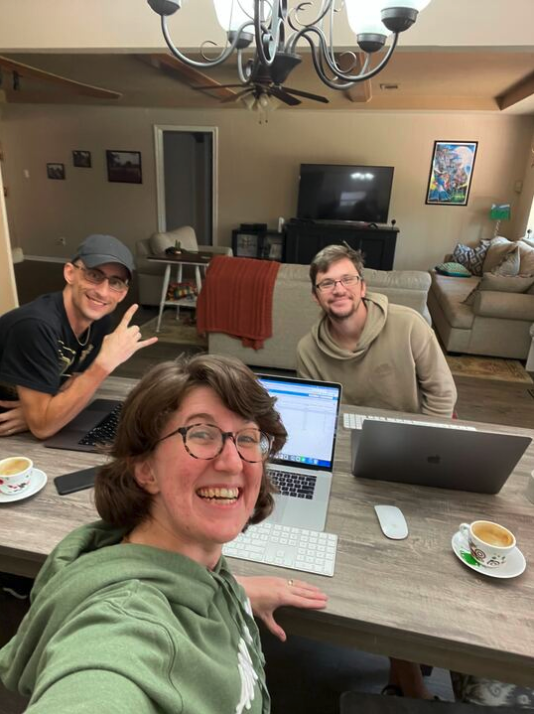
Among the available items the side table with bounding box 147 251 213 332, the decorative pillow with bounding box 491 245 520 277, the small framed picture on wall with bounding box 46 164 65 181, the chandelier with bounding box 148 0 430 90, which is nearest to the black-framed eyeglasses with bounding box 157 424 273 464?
the chandelier with bounding box 148 0 430 90

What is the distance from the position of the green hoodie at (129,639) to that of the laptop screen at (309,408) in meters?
0.55

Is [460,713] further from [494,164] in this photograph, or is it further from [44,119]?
[44,119]

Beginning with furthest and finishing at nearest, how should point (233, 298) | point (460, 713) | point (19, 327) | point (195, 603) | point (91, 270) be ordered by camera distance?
point (233, 298) → point (91, 270) → point (19, 327) → point (460, 713) → point (195, 603)

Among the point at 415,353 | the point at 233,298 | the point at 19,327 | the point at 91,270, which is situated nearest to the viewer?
the point at 19,327

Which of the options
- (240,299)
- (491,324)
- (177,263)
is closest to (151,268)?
(177,263)

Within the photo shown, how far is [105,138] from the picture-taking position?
7.16m

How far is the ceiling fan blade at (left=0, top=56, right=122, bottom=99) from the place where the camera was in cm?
459

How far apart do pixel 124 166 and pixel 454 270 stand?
17.2ft

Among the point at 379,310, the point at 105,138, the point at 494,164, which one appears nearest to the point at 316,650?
the point at 379,310

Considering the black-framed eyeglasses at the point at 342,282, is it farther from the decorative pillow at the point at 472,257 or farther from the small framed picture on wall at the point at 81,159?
the small framed picture on wall at the point at 81,159

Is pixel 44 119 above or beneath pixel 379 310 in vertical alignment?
above

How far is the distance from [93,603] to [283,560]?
1.70 ft

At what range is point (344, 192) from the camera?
655 centimetres

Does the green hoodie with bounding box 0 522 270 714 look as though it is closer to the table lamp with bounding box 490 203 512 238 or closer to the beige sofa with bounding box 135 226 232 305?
the beige sofa with bounding box 135 226 232 305
